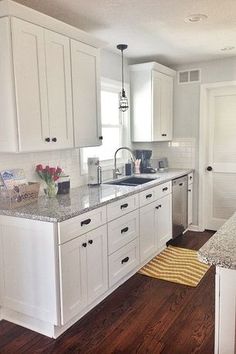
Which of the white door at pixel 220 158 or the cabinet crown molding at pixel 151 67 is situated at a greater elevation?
the cabinet crown molding at pixel 151 67

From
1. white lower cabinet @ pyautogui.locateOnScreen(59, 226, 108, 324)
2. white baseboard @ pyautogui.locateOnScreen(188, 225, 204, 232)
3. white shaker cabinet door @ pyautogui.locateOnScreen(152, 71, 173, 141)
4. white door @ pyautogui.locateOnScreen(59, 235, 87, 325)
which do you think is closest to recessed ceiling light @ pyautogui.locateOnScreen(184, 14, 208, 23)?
white shaker cabinet door @ pyautogui.locateOnScreen(152, 71, 173, 141)

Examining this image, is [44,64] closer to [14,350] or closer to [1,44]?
[1,44]

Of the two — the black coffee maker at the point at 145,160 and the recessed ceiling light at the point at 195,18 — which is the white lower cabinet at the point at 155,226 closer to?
the black coffee maker at the point at 145,160

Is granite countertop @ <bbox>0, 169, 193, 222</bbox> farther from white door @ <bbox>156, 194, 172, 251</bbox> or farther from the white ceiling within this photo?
the white ceiling

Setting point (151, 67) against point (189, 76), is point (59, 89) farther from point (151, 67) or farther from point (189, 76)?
point (189, 76)

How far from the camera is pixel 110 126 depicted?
4094 mm

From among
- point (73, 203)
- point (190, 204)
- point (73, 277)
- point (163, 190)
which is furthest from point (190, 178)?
point (73, 277)

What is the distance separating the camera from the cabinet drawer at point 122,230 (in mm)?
2844

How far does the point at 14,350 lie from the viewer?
226 cm

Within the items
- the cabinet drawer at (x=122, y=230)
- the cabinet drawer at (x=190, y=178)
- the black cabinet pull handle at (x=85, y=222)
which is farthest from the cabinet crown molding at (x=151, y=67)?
the black cabinet pull handle at (x=85, y=222)

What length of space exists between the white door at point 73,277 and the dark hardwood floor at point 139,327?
189mm

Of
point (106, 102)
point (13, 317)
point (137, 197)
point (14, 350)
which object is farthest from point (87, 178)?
point (14, 350)

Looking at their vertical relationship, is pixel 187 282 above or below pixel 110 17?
below

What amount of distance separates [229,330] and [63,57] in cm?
227
